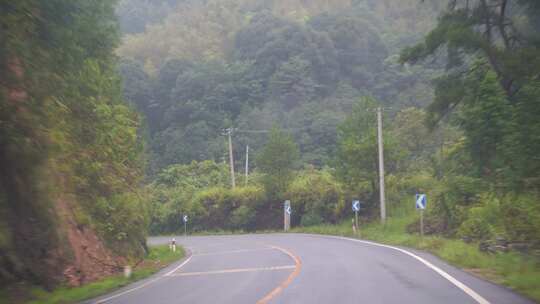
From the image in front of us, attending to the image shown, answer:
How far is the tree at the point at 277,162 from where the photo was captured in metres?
51.2

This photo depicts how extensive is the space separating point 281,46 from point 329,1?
1309 inches

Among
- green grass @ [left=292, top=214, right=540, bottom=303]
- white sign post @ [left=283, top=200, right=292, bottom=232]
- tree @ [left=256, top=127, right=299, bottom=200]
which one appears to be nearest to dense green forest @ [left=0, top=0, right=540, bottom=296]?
tree @ [left=256, top=127, right=299, bottom=200]

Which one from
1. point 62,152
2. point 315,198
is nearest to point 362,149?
point 315,198

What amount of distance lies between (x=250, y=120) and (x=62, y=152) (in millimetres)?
59100

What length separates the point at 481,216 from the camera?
21.5 metres

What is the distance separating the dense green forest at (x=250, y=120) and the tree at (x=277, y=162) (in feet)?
0.52

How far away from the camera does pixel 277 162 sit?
51.9m

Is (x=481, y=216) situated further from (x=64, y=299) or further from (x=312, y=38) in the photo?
(x=312, y=38)

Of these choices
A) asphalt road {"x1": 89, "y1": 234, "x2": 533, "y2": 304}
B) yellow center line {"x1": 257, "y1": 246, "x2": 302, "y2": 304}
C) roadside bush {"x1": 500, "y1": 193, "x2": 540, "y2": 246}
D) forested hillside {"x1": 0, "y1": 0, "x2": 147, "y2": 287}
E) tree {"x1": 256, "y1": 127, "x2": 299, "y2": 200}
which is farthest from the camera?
tree {"x1": 256, "y1": 127, "x2": 299, "y2": 200}

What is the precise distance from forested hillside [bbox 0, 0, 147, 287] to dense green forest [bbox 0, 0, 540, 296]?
0.06 meters

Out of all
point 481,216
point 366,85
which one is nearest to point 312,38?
point 366,85

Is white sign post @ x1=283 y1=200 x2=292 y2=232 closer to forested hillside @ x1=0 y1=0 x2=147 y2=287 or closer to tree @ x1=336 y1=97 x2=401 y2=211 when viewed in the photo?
tree @ x1=336 y1=97 x2=401 y2=211

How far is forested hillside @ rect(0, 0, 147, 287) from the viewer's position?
1129cm

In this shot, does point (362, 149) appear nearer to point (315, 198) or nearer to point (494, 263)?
point (315, 198)
